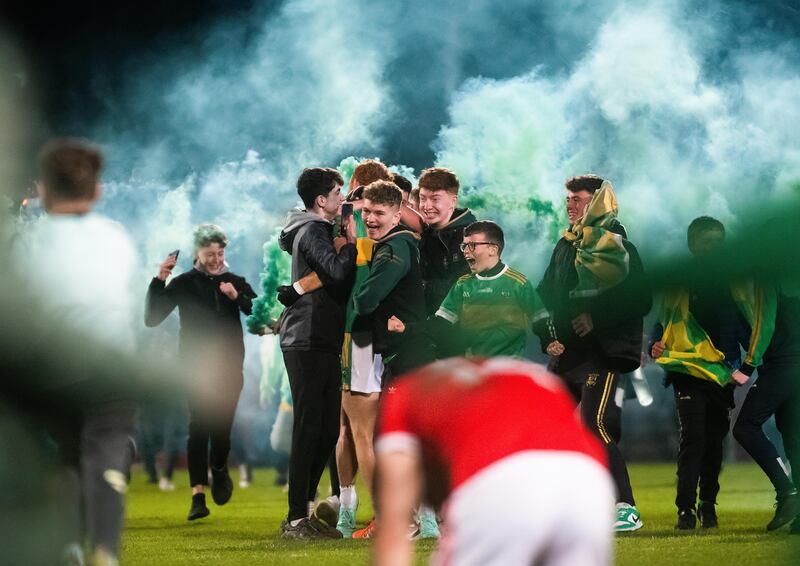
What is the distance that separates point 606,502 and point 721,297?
477 mm

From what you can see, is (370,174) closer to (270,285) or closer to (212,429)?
(212,429)

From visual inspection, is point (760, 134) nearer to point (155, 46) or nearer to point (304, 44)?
point (304, 44)

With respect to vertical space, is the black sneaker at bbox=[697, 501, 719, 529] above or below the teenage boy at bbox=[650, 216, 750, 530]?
below

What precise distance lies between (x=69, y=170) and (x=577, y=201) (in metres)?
2.43

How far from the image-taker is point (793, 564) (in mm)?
4059

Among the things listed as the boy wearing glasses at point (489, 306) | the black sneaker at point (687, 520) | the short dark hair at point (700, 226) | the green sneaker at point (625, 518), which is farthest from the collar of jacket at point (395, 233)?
the short dark hair at point (700, 226)

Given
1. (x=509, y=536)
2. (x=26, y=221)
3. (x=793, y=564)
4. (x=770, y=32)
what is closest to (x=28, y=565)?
(x=26, y=221)

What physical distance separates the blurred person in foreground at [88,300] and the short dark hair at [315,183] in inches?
80.1

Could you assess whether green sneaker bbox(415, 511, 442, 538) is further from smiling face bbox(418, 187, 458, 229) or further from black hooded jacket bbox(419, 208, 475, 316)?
smiling face bbox(418, 187, 458, 229)

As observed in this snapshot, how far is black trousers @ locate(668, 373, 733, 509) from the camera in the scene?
5539mm

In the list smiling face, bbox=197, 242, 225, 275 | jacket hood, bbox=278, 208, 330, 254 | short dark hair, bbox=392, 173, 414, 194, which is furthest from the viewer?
smiling face, bbox=197, 242, 225, 275

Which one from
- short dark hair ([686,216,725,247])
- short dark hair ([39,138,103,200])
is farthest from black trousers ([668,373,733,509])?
short dark hair ([686,216,725,247])

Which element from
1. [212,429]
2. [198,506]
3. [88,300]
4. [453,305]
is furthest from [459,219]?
[88,300]

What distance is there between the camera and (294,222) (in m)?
5.36
